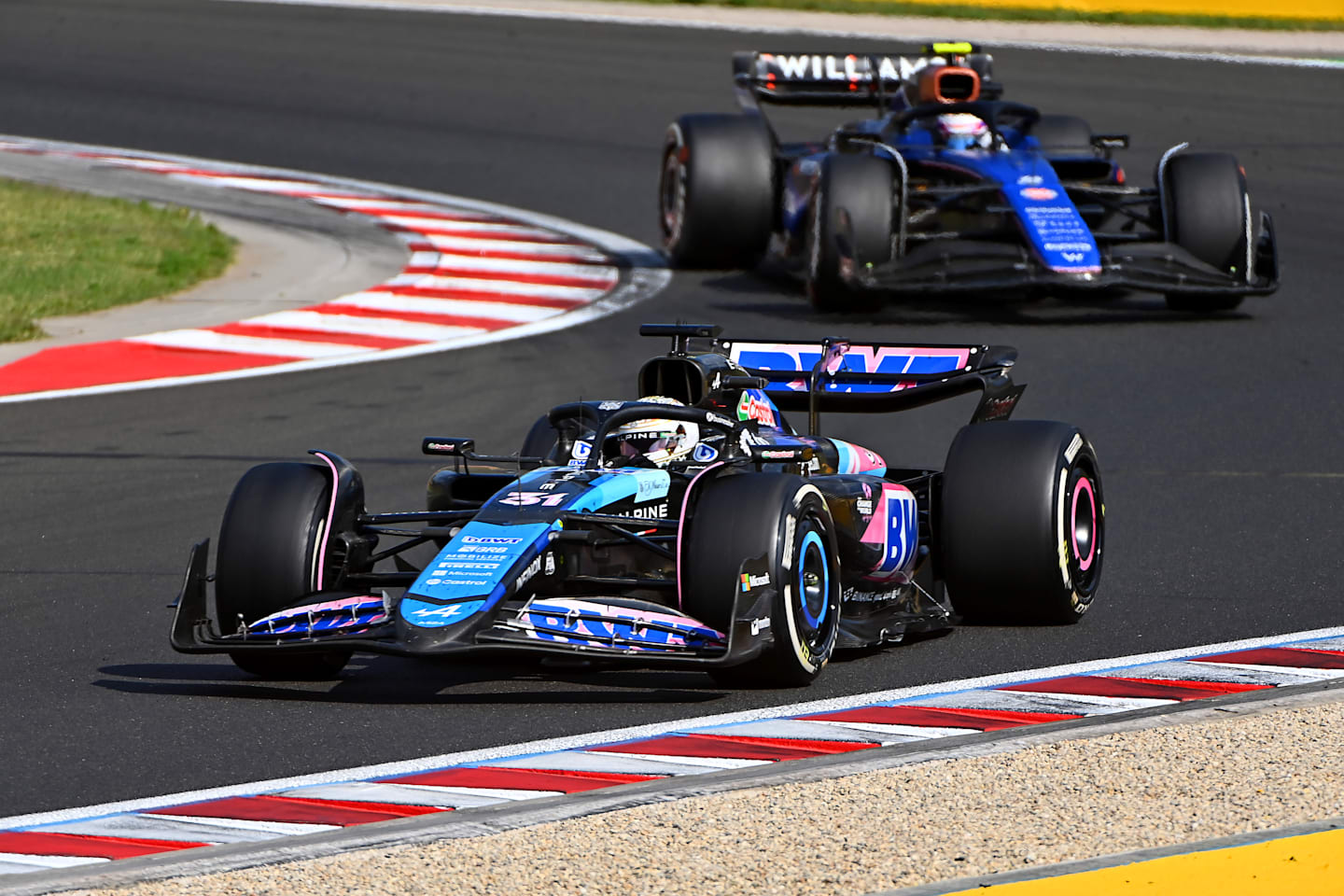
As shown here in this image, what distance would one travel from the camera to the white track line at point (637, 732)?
5.68m

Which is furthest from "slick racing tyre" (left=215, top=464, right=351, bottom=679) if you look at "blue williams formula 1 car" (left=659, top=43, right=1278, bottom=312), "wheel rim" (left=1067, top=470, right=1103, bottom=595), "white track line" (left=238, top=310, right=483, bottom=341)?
"blue williams formula 1 car" (left=659, top=43, right=1278, bottom=312)

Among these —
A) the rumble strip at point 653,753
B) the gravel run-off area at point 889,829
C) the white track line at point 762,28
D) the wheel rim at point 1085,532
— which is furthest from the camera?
the white track line at point 762,28

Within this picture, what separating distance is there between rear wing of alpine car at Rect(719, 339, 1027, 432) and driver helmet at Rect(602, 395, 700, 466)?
3.10 feet

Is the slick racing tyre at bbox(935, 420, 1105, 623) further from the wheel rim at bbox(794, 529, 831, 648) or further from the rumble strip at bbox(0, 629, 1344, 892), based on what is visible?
the wheel rim at bbox(794, 529, 831, 648)

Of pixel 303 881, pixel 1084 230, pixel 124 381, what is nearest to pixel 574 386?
pixel 124 381

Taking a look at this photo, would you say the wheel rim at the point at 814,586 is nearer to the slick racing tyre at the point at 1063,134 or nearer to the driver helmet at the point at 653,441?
the driver helmet at the point at 653,441

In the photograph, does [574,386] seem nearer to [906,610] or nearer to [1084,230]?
[1084,230]

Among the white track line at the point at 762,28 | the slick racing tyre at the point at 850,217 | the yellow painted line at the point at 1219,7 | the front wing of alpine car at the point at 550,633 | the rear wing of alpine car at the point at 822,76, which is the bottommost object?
the front wing of alpine car at the point at 550,633

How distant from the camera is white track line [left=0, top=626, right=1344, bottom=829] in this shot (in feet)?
18.6

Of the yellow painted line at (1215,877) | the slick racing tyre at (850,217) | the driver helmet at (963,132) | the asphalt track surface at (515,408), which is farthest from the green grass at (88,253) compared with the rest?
the yellow painted line at (1215,877)

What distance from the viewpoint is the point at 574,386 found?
1242cm

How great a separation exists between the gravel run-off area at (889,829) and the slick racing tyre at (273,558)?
5.87 ft

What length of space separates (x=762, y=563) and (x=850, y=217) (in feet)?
25.2

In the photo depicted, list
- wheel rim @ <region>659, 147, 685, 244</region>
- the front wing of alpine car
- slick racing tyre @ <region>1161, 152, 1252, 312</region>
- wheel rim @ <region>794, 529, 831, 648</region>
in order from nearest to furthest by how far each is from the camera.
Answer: the front wing of alpine car
wheel rim @ <region>794, 529, 831, 648</region>
slick racing tyre @ <region>1161, 152, 1252, 312</region>
wheel rim @ <region>659, 147, 685, 244</region>
